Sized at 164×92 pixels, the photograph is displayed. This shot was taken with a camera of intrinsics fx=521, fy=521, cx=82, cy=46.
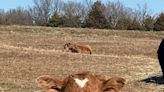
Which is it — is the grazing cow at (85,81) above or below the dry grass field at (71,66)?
above

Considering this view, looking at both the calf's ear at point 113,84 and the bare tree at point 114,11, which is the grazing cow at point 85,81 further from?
the bare tree at point 114,11

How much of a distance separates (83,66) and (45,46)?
17080mm

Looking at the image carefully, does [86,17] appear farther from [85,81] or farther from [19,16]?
[85,81]

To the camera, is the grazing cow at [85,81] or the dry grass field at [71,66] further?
the dry grass field at [71,66]

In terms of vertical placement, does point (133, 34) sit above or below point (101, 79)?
below

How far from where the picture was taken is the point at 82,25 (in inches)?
3285

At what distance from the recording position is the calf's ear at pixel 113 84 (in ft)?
22.8

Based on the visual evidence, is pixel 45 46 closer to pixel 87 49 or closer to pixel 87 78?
pixel 87 49

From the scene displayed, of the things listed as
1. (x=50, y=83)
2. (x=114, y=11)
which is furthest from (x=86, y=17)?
(x=50, y=83)

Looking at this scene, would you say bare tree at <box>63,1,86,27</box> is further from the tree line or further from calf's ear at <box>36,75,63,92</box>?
calf's ear at <box>36,75,63,92</box>

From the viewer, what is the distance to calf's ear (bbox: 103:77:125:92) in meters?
6.95

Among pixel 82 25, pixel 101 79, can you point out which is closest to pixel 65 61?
pixel 101 79

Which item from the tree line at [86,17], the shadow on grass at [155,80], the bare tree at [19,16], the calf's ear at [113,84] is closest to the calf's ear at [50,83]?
the calf's ear at [113,84]

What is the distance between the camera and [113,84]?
22.8 feet
